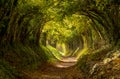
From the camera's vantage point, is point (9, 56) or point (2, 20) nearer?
point (2, 20)

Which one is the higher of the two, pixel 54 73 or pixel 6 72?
pixel 6 72

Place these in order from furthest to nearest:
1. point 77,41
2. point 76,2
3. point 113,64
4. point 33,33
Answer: point 77,41 < point 33,33 < point 76,2 < point 113,64

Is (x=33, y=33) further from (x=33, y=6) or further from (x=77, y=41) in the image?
(x=77, y=41)

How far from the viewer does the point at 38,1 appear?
19750mm

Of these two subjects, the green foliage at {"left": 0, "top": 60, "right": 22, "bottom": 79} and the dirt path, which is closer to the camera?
the green foliage at {"left": 0, "top": 60, "right": 22, "bottom": 79}

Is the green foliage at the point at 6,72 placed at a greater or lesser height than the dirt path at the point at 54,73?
greater

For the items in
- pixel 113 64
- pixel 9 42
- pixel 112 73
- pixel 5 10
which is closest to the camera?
pixel 112 73

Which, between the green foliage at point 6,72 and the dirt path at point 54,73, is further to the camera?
the dirt path at point 54,73

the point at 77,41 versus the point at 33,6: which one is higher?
the point at 33,6

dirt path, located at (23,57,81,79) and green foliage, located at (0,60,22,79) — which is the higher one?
green foliage, located at (0,60,22,79)

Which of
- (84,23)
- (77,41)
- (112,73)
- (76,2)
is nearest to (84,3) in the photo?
(76,2)

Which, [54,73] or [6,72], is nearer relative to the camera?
[6,72]

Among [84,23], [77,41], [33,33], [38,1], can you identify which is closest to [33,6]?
[38,1]

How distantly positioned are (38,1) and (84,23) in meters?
16.3
